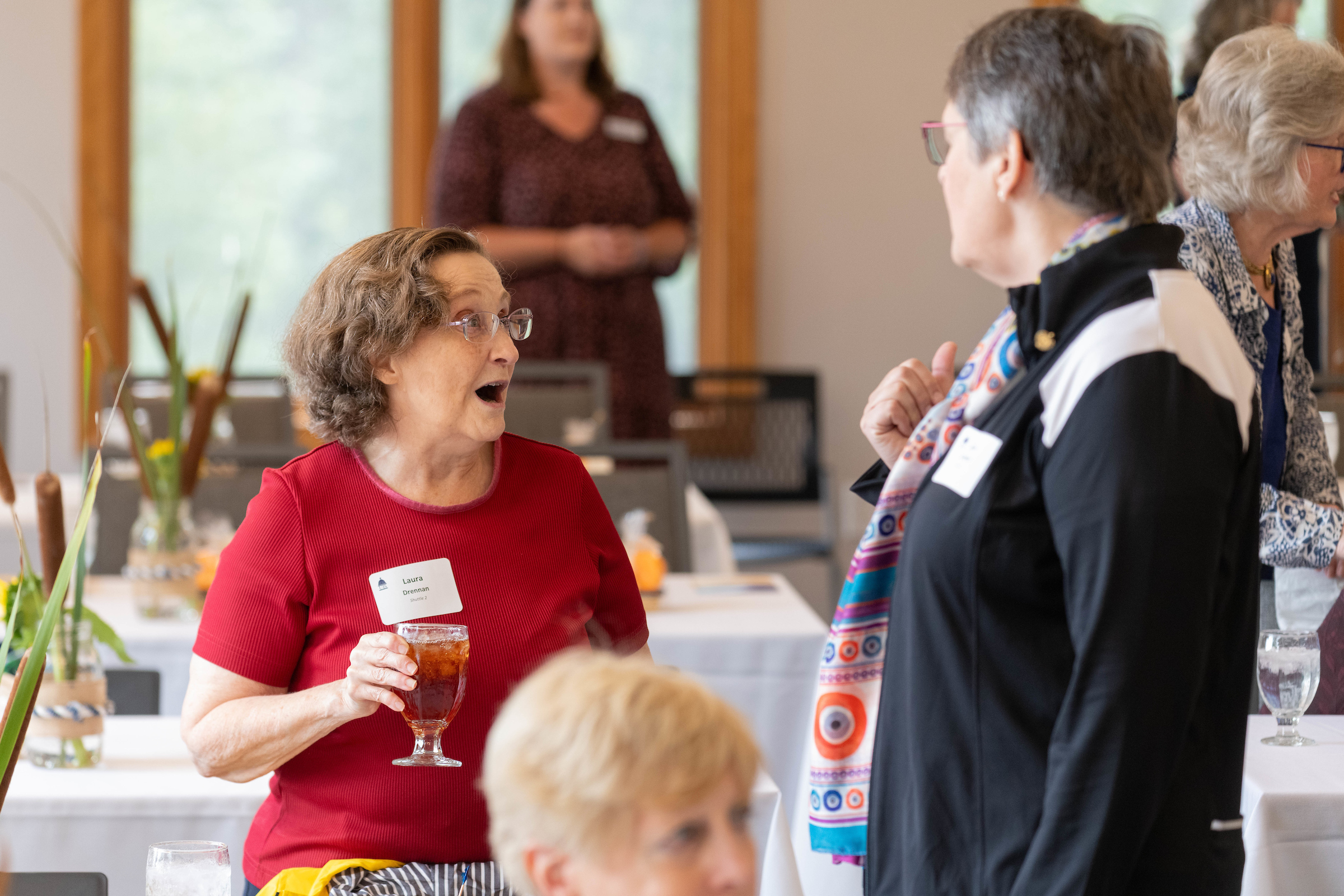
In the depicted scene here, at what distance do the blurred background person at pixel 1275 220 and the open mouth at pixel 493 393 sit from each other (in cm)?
83

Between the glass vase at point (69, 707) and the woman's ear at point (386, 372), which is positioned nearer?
the woman's ear at point (386, 372)

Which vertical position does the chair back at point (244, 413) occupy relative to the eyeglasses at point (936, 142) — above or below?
below

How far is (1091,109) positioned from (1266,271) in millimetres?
832

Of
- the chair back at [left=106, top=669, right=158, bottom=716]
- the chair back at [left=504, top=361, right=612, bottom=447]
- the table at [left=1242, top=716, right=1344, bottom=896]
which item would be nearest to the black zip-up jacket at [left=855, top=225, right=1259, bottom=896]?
the table at [left=1242, top=716, right=1344, bottom=896]

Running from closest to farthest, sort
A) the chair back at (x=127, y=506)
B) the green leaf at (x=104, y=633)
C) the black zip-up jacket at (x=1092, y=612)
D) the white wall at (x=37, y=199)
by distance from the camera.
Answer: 1. the black zip-up jacket at (x=1092, y=612)
2. the green leaf at (x=104, y=633)
3. the chair back at (x=127, y=506)
4. the white wall at (x=37, y=199)

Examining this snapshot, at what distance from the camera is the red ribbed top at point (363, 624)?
1.45 meters

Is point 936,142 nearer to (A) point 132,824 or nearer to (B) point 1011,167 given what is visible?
(B) point 1011,167

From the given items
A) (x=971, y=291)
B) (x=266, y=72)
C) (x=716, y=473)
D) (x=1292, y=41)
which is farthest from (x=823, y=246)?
(x=1292, y=41)

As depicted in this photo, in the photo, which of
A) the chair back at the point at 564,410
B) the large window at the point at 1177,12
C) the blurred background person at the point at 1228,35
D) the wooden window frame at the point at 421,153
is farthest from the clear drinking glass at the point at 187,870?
the large window at the point at 1177,12

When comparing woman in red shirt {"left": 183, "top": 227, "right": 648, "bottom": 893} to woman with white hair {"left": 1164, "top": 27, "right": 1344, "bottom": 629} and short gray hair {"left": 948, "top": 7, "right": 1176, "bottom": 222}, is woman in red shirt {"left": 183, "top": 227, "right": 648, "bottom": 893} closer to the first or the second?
short gray hair {"left": 948, "top": 7, "right": 1176, "bottom": 222}

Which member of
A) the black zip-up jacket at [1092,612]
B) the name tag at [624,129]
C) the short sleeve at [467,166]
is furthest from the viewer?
the name tag at [624,129]

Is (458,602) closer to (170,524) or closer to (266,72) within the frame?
(170,524)

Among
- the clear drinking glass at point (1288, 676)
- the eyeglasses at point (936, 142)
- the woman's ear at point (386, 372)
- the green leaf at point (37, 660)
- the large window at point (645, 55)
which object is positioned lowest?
the clear drinking glass at point (1288, 676)

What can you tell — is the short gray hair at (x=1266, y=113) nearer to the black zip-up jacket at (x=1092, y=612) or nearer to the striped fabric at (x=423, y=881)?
the black zip-up jacket at (x=1092, y=612)
